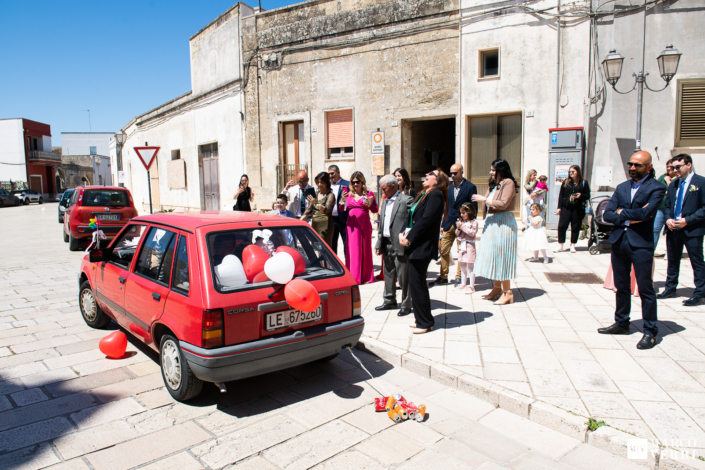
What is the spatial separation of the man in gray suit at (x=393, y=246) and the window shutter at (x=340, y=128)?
9.17m

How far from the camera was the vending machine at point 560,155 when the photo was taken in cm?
1155

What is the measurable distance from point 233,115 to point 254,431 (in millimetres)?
16631

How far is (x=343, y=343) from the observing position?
4082 millimetres

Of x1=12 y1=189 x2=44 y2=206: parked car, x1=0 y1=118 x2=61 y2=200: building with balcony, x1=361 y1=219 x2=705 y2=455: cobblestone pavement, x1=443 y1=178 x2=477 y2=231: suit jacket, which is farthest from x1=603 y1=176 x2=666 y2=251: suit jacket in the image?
x1=0 y1=118 x2=61 y2=200: building with balcony

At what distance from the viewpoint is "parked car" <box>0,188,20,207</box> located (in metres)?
41.0

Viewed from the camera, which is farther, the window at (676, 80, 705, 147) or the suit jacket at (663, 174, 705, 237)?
the window at (676, 80, 705, 147)

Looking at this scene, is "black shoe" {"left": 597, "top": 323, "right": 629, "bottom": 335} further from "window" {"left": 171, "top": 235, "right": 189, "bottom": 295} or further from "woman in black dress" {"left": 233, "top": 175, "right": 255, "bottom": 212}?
"woman in black dress" {"left": 233, "top": 175, "right": 255, "bottom": 212}

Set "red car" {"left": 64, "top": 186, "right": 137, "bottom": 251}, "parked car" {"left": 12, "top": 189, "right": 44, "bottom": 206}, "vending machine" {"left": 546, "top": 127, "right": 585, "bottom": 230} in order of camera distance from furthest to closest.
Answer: "parked car" {"left": 12, "top": 189, "right": 44, "bottom": 206}, "red car" {"left": 64, "top": 186, "right": 137, "bottom": 251}, "vending machine" {"left": 546, "top": 127, "right": 585, "bottom": 230}

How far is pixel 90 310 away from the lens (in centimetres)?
576

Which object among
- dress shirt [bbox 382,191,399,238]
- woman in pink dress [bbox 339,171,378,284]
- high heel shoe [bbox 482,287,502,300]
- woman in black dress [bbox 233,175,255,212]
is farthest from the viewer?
woman in black dress [bbox 233,175,255,212]

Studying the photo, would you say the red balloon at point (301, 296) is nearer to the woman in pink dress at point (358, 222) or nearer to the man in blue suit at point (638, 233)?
the man in blue suit at point (638, 233)

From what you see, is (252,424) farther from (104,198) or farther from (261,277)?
(104,198)

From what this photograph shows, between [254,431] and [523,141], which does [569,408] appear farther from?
[523,141]

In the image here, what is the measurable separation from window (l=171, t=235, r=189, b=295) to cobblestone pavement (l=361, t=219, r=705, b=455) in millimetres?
2279
